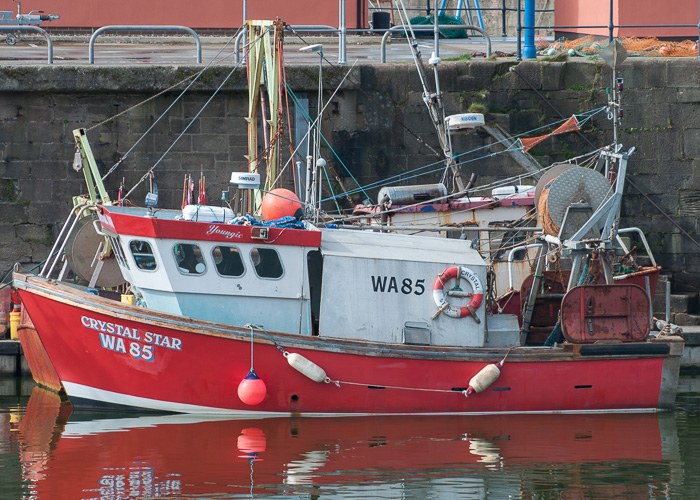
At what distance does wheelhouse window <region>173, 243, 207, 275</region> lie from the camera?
977 centimetres

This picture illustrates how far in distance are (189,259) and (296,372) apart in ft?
4.91

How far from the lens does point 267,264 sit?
988 centimetres

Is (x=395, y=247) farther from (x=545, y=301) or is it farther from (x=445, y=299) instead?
(x=545, y=301)

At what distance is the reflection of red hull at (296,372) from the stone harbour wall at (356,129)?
361 centimetres

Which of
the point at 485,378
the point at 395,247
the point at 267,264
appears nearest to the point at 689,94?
the point at 395,247

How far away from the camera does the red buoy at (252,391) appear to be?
377 inches

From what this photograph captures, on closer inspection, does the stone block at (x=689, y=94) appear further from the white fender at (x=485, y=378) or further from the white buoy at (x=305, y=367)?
the white buoy at (x=305, y=367)

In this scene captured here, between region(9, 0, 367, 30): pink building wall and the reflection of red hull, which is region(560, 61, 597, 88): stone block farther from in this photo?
region(9, 0, 367, 30): pink building wall

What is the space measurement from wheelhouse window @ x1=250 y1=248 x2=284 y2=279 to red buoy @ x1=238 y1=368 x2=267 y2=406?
102 centimetres

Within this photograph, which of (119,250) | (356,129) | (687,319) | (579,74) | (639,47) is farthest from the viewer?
(639,47)

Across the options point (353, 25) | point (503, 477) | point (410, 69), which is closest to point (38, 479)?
point (503, 477)

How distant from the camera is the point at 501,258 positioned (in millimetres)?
12102

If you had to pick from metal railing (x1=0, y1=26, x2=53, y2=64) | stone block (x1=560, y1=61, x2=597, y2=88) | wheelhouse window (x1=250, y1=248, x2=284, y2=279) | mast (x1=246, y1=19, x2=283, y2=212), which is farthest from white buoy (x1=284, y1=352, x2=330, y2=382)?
stone block (x1=560, y1=61, x2=597, y2=88)

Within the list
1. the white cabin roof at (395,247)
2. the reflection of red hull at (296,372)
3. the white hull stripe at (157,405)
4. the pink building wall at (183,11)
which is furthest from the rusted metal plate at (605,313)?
the pink building wall at (183,11)
